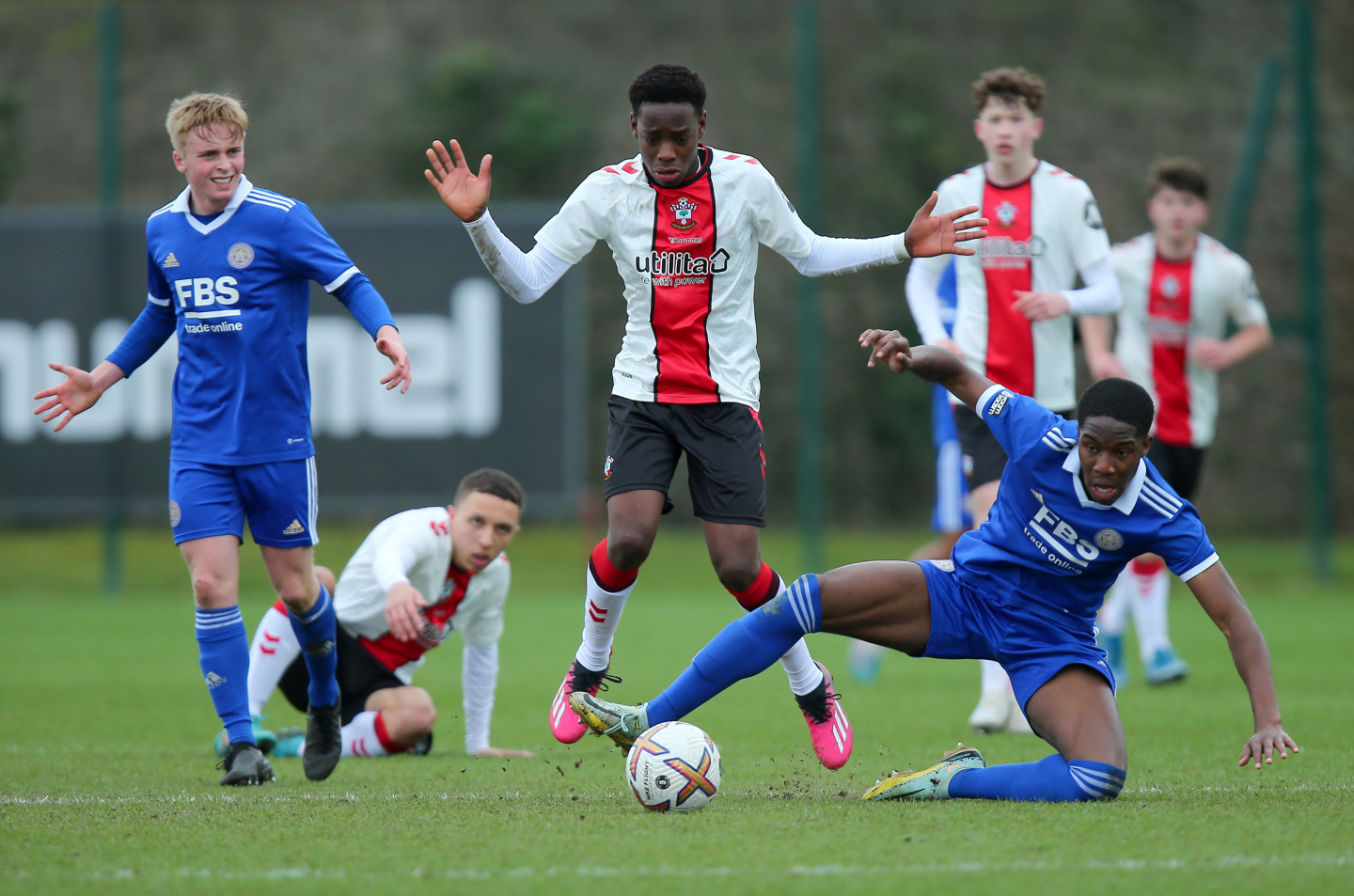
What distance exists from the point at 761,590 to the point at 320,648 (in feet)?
5.45

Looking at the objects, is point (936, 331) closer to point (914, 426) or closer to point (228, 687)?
point (228, 687)

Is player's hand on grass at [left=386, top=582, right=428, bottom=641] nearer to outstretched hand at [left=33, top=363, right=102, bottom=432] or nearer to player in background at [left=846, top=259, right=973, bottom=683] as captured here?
outstretched hand at [left=33, top=363, right=102, bottom=432]

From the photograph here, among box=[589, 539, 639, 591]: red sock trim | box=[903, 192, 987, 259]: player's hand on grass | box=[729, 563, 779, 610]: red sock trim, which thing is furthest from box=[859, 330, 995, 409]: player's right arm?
box=[589, 539, 639, 591]: red sock trim

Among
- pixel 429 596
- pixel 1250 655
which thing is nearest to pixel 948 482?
pixel 429 596

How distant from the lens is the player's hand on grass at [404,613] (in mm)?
4977

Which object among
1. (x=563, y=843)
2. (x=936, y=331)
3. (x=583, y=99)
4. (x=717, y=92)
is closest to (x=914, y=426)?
(x=717, y=92)

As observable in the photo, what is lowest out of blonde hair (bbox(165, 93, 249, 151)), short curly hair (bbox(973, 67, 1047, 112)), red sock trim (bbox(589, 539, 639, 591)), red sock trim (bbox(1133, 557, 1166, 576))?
red sock trim (bbox(1133, 557, 1166, 576))

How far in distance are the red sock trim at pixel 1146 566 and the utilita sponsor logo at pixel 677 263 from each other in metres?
3.93

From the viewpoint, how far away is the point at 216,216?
5.12 meters

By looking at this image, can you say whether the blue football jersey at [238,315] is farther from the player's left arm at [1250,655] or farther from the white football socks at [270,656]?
the player's left arm at [1250,655]

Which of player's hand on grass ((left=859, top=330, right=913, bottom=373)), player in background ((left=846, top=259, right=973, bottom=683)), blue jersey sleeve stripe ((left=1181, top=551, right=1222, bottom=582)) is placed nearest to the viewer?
blue jersey sleeve stripe ((left=1181, top=551, right=1222, bottom=582))

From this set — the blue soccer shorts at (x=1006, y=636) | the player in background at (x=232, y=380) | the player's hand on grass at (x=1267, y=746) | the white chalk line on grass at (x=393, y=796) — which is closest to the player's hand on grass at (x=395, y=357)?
the player in background at (x=232, y=380)

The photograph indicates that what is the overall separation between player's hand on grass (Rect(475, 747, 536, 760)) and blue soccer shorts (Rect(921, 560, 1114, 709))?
1910 millimetres

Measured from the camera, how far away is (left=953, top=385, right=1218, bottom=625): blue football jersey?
441cm
